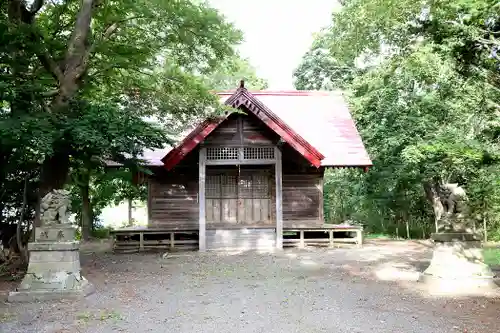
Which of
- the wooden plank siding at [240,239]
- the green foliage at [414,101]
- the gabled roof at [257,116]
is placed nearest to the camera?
the green foliage at [414,101]

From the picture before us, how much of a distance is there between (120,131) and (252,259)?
561cm

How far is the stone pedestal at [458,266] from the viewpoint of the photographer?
28.5ft

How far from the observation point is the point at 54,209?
8875 millimetres

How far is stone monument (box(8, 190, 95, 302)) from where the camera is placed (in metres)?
8.34

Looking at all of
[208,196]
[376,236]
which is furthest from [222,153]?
[376,236]

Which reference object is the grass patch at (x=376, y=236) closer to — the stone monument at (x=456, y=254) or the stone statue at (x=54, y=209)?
the stone monument at (x=456, y=254)

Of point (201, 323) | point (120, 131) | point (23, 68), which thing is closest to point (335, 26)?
point (120, 131)

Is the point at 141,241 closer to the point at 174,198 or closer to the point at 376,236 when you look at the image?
the point at 174,198

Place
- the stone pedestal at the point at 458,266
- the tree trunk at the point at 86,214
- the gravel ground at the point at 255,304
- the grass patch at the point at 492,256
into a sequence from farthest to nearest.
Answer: the tree trunk at the point at 86,214 → the grass patch at the point at 492,256 → the stone pedestal at the point at 458,266 → the gravel ground at the point at 255,304

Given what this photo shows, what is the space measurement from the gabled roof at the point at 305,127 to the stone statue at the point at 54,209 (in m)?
6.14

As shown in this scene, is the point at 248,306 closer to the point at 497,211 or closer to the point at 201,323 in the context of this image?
the point at 201,323

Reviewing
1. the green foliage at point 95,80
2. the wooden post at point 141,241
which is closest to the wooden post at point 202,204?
the green foliage at point 95,80

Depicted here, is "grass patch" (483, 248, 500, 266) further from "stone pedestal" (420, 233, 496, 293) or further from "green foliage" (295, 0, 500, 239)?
"stone pedestal" (420, 233, 496, 293)

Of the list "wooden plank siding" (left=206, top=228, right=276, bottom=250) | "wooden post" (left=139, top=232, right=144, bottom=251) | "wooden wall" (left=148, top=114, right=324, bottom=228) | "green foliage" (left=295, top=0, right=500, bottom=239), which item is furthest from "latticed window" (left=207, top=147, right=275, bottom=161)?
"green foliage" (left=295, top=0, right=500, bottom=239)
